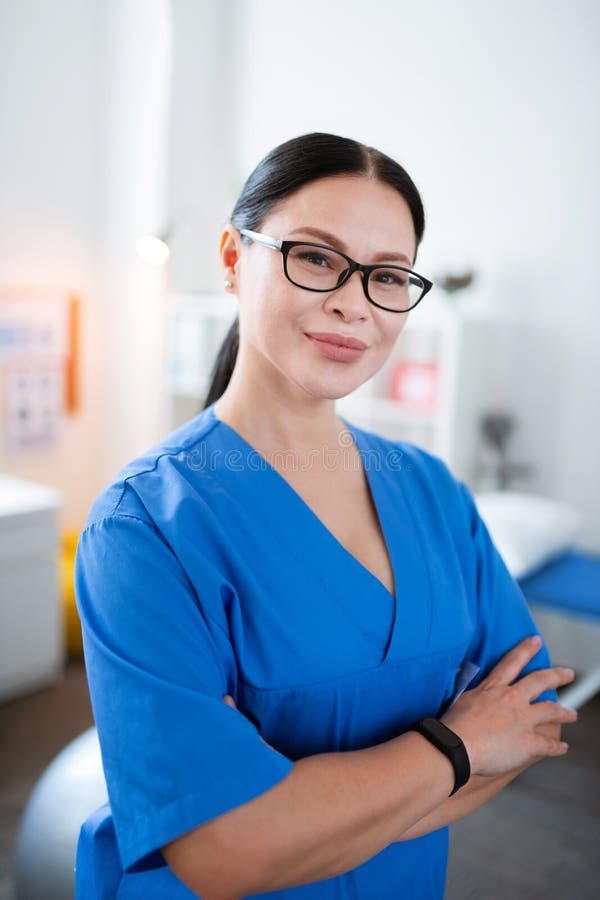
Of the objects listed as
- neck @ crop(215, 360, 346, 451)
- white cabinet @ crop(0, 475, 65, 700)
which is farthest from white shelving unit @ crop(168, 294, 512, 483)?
neck @ crop(215, 360, 346, 451)

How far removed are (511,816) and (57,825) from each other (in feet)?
4.10

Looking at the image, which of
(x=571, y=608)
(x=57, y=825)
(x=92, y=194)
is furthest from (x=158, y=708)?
(x=92, y=194)

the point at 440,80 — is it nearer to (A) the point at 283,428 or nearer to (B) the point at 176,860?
(A) the point at 283,428

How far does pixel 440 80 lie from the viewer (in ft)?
9.52

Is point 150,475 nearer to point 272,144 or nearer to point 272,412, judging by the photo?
point 272,412

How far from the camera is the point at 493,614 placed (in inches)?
42.0

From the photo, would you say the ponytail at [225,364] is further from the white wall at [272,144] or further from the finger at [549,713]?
the white wall at [272,144]

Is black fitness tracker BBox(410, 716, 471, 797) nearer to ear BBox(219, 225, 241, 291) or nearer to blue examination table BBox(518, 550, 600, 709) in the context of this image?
ear BBox(219, 225, 241, 291)

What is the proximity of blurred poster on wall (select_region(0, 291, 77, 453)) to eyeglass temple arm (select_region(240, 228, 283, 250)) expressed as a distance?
2.49m

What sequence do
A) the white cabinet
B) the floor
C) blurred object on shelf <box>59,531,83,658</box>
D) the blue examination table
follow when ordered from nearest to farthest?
the floor < the blue examination table < the white cabinet < blurred object on shelf <box>59,531,83,658</box>

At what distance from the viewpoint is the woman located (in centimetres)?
72

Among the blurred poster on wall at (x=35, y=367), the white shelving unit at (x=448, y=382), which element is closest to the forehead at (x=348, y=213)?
the white shelving unit at (x=448, y=382)

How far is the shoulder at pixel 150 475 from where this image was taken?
81 centimetres

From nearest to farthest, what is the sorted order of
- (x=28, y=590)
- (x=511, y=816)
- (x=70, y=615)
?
(x=511, y=816) < (x=28, y=590) < (x=70, y=615)
